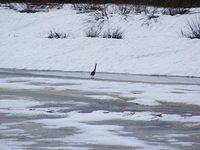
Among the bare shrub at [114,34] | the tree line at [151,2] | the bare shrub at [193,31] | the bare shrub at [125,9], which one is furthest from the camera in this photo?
the tree line at [151,2]

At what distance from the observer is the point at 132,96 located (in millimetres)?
13484

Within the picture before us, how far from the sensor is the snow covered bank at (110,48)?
19797mm

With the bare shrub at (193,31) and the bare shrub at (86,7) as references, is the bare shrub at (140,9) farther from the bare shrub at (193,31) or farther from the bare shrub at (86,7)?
the bare shrub at (193,31)

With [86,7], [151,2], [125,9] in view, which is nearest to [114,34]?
[125,9]

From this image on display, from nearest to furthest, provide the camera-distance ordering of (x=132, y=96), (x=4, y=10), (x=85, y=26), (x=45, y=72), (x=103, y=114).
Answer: (x=103, y=114), (x=132, y=96), (x=45, y=72), (x=85, y=26), (x=4, y=10)

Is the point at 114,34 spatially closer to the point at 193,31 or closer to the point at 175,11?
the point at 193,31

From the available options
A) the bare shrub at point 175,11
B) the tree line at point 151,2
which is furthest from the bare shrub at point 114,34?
the tree line at point 151,2

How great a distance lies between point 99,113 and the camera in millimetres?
11148

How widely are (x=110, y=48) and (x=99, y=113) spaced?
36.0ft

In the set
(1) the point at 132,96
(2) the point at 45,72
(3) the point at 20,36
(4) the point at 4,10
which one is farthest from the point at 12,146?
(4) the point at 4,10

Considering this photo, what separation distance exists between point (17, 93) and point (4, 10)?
2079 cm

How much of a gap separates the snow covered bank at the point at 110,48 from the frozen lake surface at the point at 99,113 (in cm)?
250

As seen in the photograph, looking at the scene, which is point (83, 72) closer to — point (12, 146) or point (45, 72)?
point (45, 72)

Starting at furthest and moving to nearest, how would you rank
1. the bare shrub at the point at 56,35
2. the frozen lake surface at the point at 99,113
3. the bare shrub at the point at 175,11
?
the bare shrub at the point at 175,11, the bare shrub at the point at 56,35, the frozen lake surface at the point at 99,113
